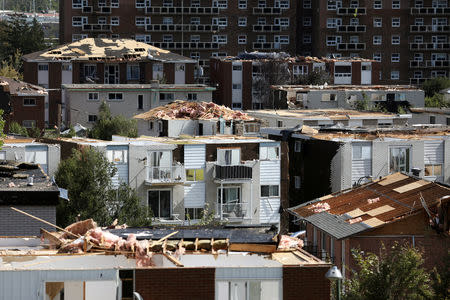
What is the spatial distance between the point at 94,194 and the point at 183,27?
9203 cm

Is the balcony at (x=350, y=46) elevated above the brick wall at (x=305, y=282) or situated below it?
above

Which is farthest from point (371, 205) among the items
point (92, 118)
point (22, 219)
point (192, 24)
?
point (192, 24)

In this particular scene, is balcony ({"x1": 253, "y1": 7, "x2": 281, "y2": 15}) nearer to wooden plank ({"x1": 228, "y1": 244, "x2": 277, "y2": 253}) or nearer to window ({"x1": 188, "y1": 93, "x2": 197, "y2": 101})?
window ({"x1": 188, "y1": 93, "x2": 197, "y2": 101})

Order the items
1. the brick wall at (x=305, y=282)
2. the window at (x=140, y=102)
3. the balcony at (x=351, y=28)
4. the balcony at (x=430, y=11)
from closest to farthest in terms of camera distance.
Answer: the brick wall at (x=305, y=282) < the window at (x=140, y=102) < the balcony at (x=351, y=28) < the balcony at (x=430, y=11)

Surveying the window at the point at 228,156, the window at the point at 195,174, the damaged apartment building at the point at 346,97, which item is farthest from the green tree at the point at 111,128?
the window at the point at 195,174

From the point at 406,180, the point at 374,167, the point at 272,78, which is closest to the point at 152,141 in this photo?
the point at 374,167

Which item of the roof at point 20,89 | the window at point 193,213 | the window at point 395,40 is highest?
the window at point 395,40

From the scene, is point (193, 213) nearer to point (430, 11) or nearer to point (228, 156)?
point (228, 156)

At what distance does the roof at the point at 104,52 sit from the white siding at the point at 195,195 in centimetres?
6274

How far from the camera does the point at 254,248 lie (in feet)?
83.6

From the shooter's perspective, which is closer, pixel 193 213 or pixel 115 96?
pixel 193 213

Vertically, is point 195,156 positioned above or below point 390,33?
below

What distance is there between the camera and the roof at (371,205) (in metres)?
37.2

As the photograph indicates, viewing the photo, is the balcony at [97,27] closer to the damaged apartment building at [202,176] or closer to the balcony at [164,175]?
the damaged apartment building at [202,176]
